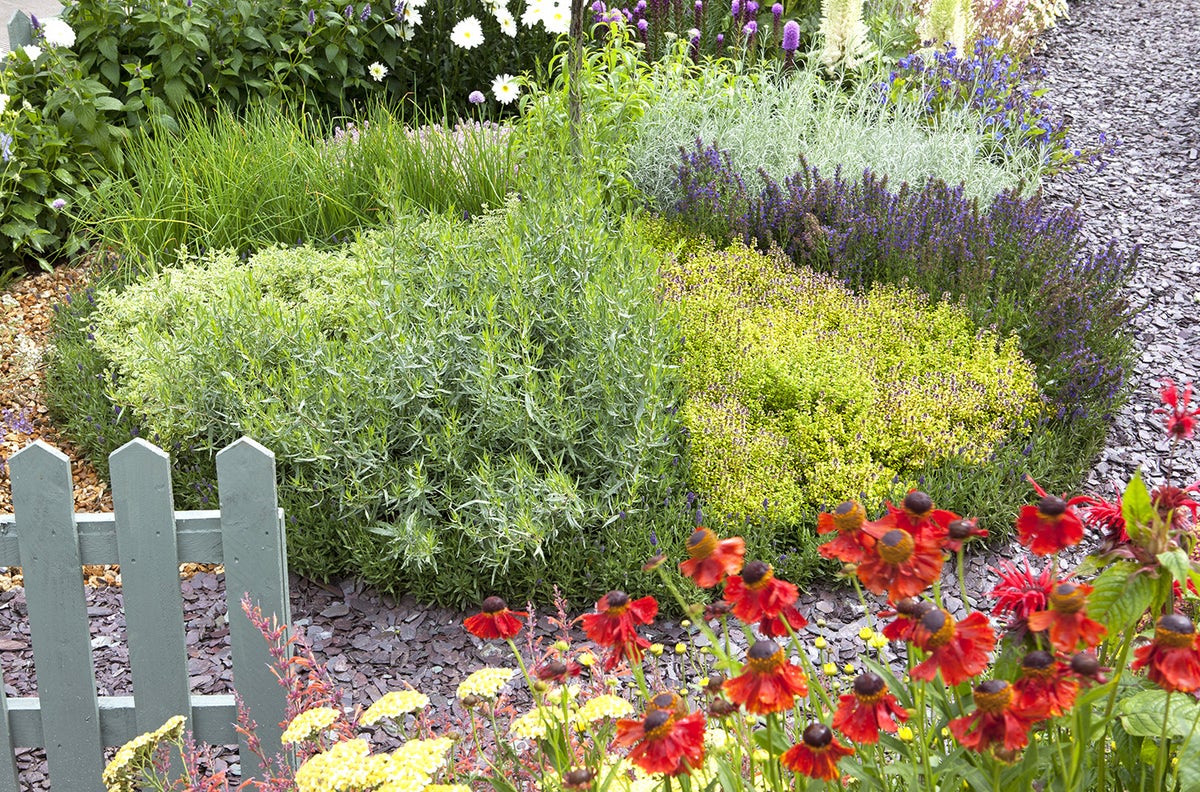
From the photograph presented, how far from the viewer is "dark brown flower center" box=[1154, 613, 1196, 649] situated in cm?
110

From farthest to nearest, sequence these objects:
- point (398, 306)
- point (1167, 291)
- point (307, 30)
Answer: point (307, 30)
point (1167, 291)
point (398, 306)

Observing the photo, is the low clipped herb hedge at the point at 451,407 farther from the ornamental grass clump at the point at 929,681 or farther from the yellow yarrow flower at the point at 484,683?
the ornamental grass clump at the point at 929,681

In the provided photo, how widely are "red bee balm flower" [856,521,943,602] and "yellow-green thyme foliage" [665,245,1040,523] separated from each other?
2046 mm

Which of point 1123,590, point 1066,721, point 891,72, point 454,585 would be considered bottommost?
point 454,585

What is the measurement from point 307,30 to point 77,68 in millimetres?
1310

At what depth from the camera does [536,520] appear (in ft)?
9.91

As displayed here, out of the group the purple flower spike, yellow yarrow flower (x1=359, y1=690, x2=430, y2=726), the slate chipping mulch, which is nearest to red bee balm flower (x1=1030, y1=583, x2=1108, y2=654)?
the slate chipping mulch

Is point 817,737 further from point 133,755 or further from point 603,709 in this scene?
point 133,755

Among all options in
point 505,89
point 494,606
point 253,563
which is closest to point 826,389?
point 253,563

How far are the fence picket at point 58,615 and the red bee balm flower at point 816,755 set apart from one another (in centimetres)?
156

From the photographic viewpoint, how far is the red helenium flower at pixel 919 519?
126 cm

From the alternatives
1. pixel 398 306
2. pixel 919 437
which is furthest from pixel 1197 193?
pixel 398 306

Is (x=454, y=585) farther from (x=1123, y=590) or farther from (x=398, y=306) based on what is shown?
(x=1123, y=590)

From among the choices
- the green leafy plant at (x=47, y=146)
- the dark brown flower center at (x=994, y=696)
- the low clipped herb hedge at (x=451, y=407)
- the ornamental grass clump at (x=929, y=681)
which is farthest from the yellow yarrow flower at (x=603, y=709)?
the green leafy plant at (x=47, y=146)
